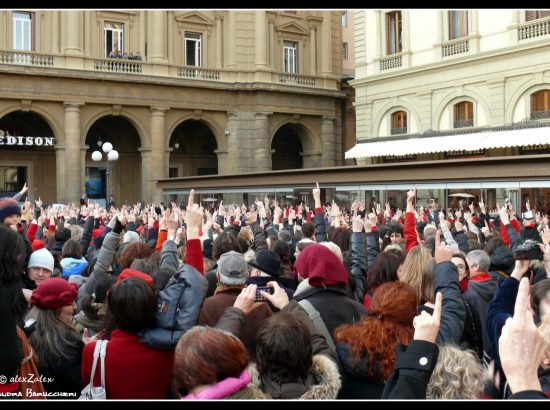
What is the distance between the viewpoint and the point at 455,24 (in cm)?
2706

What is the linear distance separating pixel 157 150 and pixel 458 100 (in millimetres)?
14534

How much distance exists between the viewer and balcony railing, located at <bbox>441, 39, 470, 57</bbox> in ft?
86.6

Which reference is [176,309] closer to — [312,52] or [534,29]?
[534,29]

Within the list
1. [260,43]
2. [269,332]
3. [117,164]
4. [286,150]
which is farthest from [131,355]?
[286,150]

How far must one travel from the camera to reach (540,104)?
23953 millimetres

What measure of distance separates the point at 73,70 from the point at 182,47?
6516 mm

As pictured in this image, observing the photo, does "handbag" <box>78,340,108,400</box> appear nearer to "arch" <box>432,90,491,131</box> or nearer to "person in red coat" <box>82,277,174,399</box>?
"person in red coat" <box>82,277,174,399</box>

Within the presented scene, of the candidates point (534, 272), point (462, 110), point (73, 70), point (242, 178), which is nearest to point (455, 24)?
point (462, 110)

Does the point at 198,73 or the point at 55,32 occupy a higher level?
the point at 55,32

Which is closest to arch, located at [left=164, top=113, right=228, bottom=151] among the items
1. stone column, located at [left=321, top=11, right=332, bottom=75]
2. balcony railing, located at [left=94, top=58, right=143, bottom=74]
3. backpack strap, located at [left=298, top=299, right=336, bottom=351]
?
balcony railing, located at [left=94, top=58, right=143, bottom=74]

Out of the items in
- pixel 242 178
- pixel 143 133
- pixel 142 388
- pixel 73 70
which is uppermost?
pixel 73 70

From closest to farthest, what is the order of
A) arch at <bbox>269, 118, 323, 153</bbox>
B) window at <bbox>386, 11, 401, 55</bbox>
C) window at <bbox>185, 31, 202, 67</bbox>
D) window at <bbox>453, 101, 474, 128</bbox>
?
1. window at <bbox>453, 101, 474, 128</bbox>
2. window at <bbox>386, 11, 401, 55</bbox>
3. window at <bbox>185, 31, 202, 67</bbox>
4. arch at <bbox>269, 118, 323, 153</bbox>

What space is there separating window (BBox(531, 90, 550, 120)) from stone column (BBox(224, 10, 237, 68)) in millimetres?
15925

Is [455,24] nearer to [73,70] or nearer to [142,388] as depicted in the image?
[73,70]
